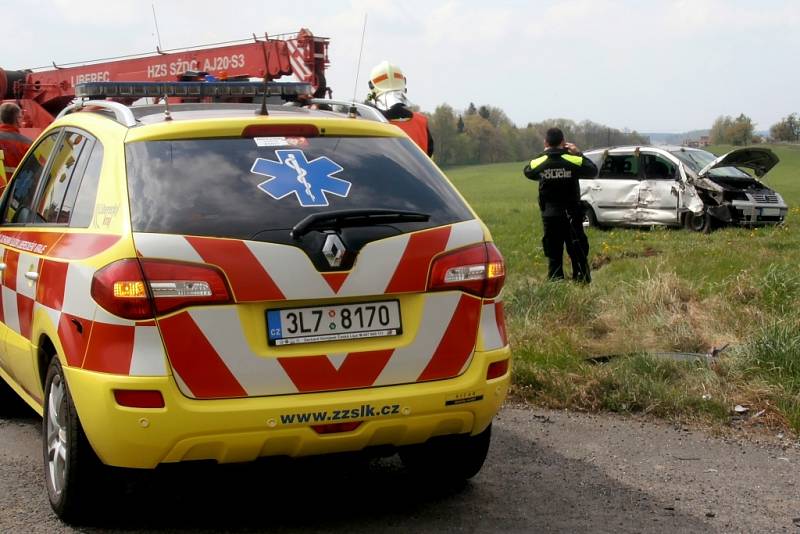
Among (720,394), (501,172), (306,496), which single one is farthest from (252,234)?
(501,172)

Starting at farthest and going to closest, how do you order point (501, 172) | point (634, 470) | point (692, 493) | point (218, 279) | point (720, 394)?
point (501, 172) → point (720, 394) → point (634, 470) → point (692, 493) → point (218, 279)

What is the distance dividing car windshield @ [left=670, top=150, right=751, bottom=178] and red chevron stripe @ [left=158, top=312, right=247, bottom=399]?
16765 mm

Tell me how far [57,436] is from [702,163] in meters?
17.2

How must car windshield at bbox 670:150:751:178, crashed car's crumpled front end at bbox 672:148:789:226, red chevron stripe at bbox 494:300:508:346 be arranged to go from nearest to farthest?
red chevron stripe at bbox 494:300:508:346 < crashed car's crumpled front end at bbox 672:148:789:226 < car windshield at bbox 670:150:751:178

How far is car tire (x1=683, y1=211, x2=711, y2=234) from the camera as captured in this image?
1861 cm

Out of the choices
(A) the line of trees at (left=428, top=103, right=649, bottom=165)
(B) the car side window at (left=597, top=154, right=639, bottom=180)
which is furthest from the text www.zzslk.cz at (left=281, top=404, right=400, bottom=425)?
(A) the line of trees at (left=428, top=103, right=649, bottom=165)

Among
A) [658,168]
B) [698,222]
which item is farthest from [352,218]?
[658,168]

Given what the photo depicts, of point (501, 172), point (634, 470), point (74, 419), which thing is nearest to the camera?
point (74, 419)

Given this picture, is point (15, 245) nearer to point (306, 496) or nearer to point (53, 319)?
point (53, 319)

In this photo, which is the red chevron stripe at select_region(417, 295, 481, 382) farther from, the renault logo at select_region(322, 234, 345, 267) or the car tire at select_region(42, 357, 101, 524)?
the car tire at select_region(42, 357, 101, 524)

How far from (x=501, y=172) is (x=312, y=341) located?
247 feet

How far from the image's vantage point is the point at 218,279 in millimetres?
3713

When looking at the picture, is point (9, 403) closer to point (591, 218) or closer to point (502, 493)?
point (502, 493)

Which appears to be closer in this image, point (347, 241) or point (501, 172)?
point (347, 241)
